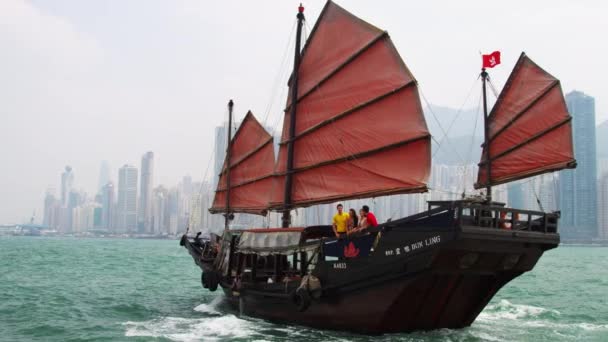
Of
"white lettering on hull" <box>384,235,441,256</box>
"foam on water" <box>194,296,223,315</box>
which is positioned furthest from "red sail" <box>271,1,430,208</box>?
"foam on water" <box>194,296,223,315</box>

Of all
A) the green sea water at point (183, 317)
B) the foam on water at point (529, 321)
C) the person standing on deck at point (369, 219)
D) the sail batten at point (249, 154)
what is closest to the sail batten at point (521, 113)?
the green sea water at point (183, 317)

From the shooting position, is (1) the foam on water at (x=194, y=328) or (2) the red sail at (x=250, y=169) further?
(2) the red sail at (x=250, y=169)

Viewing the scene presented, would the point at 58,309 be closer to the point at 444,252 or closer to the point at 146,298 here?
the point at 146,298

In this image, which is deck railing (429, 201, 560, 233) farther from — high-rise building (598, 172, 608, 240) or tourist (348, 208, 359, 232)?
high-rise building (598, 172, 608, 240)

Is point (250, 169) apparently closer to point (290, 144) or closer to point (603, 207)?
point (290, 144)

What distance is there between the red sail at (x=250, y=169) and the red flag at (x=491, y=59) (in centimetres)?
883

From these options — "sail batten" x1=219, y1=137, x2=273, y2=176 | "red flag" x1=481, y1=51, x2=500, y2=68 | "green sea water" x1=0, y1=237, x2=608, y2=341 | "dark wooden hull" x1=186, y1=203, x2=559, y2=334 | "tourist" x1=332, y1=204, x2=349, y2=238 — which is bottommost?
"green sea water" x1=0, y1=237, x2=608, y2=341

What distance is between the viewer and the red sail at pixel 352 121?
48.1ft

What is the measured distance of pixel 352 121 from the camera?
15625 mm

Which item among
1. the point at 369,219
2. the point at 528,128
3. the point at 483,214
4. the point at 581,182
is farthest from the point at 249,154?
the point at 581,182

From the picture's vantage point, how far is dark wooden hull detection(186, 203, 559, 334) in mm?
11578

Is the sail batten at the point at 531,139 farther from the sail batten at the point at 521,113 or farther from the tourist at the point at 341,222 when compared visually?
the tourist at the point at 341,222

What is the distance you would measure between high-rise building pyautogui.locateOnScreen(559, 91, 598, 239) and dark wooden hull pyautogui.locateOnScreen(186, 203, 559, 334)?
122 meters

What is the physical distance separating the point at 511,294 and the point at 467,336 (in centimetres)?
1332
